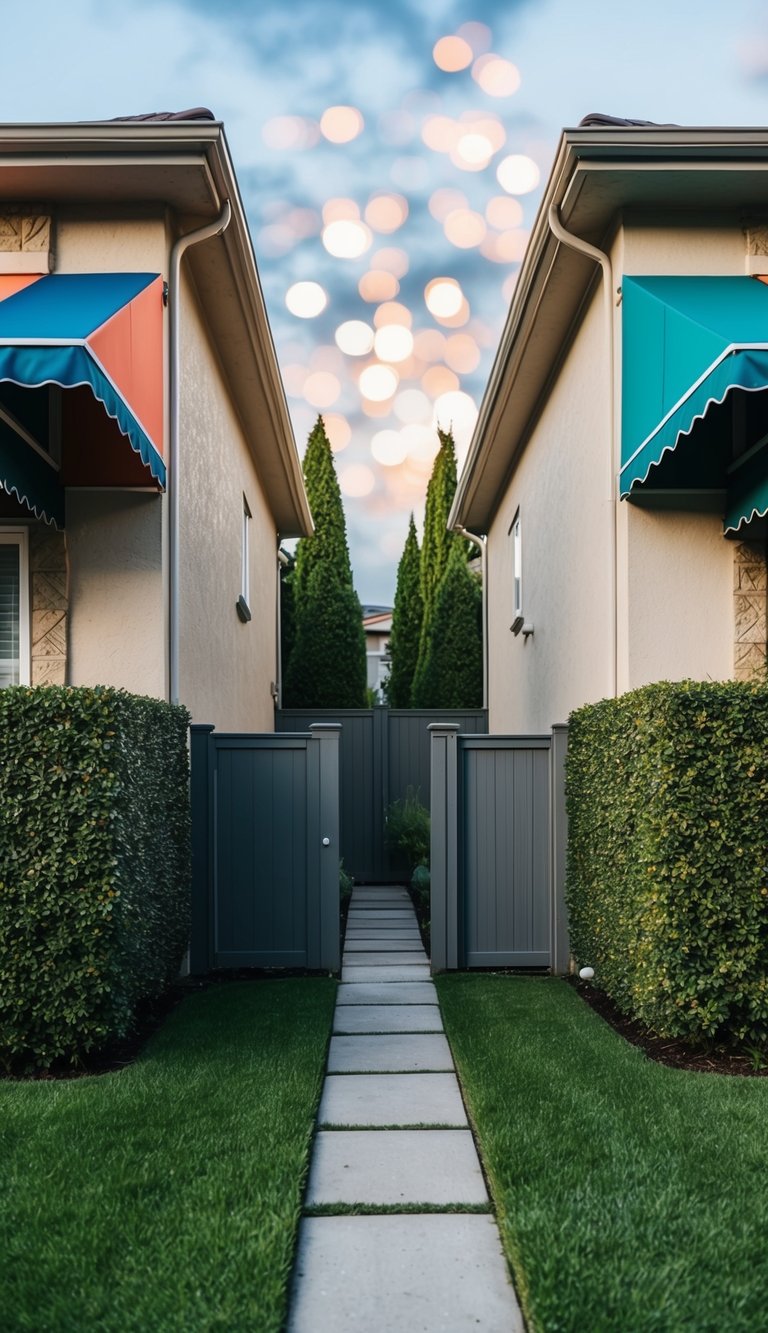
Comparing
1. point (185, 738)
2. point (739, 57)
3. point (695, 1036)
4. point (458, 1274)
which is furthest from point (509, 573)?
point (458, 1274)

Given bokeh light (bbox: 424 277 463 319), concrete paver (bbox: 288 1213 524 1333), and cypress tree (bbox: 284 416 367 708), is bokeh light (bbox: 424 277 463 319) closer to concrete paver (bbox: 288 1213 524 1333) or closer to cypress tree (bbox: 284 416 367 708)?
concrete paver (bbox: 288 1213 524 1333)

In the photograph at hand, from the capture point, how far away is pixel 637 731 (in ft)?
20.5

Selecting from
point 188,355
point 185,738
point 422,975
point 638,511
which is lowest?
point 422,975

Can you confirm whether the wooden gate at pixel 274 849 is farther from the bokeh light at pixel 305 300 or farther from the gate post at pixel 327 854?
the bokeh light at pixel 305 300

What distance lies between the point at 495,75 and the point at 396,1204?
6535mm

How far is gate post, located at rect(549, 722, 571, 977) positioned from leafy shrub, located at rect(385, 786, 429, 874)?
13.7ft

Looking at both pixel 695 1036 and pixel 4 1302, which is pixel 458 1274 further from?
pixel 695 1036

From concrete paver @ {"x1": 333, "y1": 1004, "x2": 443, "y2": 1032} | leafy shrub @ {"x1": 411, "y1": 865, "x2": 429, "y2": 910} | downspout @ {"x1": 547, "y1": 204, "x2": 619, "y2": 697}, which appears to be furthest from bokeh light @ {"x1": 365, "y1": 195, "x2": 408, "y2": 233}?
leafy shrub @ {"x1": 411, "y1": 865, "x2": 429, "y2": 910}

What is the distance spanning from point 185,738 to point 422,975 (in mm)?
2796

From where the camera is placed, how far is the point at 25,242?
755cm

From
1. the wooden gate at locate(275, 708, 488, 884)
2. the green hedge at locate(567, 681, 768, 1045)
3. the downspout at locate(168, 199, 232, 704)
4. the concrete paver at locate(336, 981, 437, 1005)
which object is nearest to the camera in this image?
the green hedge at locate(567, 681, 768, 1045)

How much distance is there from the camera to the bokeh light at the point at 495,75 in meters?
6.73

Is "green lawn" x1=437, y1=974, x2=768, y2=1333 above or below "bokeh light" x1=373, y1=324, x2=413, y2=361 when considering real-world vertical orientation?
below

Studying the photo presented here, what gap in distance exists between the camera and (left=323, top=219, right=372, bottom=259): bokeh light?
25.0ft
